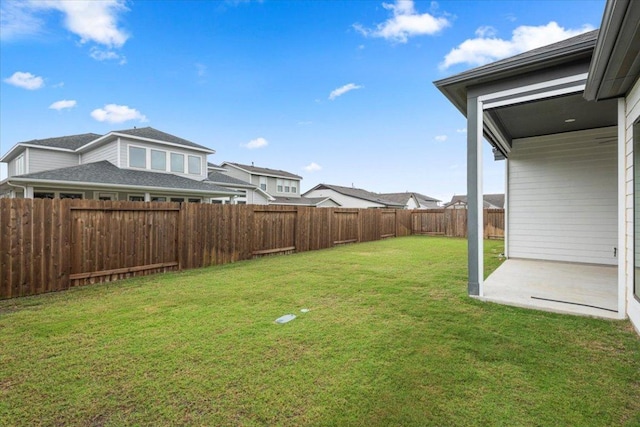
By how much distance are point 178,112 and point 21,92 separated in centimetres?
713

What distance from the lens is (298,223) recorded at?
1065 centimetres

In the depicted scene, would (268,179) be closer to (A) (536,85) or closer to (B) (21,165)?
(B) (21,165)

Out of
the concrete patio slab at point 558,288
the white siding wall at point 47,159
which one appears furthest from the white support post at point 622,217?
the white siding wall at point 47,159

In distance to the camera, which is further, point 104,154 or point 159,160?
point 159,160

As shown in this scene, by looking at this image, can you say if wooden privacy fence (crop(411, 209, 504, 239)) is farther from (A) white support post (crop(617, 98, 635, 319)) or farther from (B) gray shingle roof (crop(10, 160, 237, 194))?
(A) white support post (crop(617, 98, 635, 319))

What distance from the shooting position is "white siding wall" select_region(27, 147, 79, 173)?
50.5 ft

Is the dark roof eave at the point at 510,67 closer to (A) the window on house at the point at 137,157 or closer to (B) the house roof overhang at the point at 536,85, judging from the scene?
(B) the house roof overhang at the point at 536,85

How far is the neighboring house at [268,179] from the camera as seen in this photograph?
2573 centimetres

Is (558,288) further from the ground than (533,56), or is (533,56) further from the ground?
(533,56)

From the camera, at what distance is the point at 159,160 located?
1570cm

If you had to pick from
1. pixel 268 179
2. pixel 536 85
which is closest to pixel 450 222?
pixel 536 85

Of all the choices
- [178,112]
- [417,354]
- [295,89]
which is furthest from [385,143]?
[417,354]

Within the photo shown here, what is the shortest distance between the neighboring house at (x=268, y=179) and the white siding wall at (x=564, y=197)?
66.3 ft

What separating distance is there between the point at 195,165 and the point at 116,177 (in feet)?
15.2
